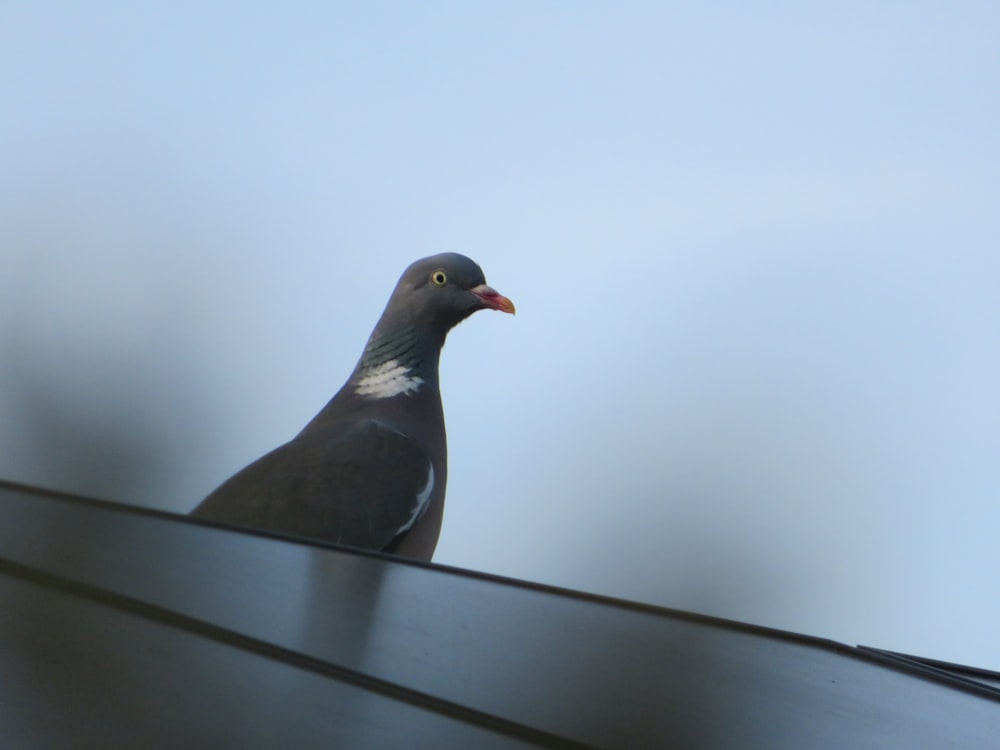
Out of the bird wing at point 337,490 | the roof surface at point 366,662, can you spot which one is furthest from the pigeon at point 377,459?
the roof surface at point 366,662

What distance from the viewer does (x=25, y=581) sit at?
643 mm

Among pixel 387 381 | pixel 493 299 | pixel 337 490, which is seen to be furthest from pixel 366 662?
pixel 493 299

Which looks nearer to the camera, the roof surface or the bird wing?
the roof surface

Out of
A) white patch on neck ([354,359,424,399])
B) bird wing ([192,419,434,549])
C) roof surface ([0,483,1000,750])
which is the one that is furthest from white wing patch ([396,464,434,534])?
roof surface ([0,483,1000,750])

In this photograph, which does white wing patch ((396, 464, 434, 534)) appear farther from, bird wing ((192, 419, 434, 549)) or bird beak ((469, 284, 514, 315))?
bird beak ((469, 284, 514, 315))

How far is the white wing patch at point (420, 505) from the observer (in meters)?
2.21

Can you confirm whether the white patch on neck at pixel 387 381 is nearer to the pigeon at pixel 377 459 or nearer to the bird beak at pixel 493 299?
the pigeon at pixel 377 459

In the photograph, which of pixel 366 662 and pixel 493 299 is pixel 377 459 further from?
pixel 366 662

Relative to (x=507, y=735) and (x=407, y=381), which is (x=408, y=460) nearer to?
(x=407, y=381)

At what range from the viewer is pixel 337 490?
83.9 inches

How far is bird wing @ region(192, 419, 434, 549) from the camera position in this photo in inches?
81.2

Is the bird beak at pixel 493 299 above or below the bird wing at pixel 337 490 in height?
above

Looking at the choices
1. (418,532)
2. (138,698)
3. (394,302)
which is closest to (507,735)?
(138,698)

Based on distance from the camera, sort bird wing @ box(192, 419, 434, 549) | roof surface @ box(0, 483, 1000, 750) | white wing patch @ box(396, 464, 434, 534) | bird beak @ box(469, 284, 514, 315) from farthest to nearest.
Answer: bird beak @ box(469, 284, 514, 315), white wing patch @ box(396, 464, 434, 534), bird wing @ box(192, 419, 434, 549), roof surface @ box(0, 483, 1000, 750)
